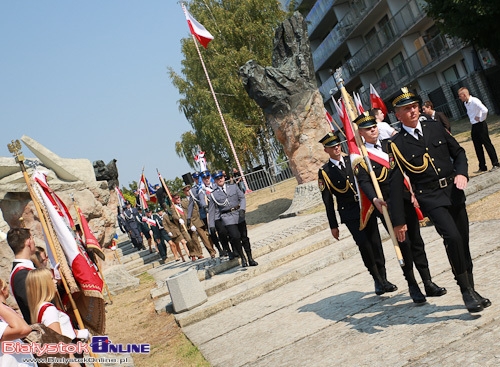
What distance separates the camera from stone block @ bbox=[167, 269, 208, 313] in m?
9.81

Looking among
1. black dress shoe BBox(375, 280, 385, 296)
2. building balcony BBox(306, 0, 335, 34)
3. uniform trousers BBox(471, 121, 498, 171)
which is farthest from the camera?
building balcony BBox(306, 0, 335, 34)

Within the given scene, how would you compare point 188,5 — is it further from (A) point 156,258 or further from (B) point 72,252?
(B) point 72,252

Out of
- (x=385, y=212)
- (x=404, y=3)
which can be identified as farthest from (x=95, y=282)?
(x=404, y=3)

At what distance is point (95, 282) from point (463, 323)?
140 inches

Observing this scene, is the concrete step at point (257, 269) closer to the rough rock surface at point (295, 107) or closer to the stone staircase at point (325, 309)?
the stone staircase at point (325, 309)

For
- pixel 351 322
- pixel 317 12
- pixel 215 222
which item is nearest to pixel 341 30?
pixel 317 12

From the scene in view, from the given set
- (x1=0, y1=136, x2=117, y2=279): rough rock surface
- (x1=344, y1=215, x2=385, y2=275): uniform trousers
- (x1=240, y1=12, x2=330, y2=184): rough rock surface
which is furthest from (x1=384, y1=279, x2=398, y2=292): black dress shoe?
(x1=240, y1=12, x2=330, y2=184): rough rock surface

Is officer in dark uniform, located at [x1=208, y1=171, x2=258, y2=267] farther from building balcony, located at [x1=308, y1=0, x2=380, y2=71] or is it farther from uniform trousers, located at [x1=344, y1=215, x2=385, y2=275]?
building balcony, located at [x1=308, y1=0, x2=380, y2=71]

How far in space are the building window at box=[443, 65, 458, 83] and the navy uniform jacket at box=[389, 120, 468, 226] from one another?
104 ft

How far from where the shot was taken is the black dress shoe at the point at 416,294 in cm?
602

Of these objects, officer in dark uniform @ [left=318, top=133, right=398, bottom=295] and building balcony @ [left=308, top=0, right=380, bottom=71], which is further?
building balcony @ [left=308, top=0, right=380, bottom=71]

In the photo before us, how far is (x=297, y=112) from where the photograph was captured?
20016 mm

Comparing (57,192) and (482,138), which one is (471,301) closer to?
(482,138)

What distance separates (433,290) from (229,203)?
20.8ft
